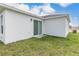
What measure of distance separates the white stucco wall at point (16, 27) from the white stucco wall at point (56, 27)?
0.55 m

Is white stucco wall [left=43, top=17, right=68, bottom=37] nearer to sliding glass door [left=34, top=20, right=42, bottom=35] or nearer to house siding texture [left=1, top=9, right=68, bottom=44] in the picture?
house siding texture [left=1, top=9, right=68, bottom=44]

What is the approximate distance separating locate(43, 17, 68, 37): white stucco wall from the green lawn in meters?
0.15

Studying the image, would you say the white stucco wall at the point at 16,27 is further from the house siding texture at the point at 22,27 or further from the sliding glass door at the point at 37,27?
the sliding glass door at the point at 37,27

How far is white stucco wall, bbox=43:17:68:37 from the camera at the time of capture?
4523 mm

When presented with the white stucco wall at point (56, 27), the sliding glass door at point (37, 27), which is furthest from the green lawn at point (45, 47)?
the sliding glass door at point (37, 27)

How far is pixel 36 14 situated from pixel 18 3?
62cm

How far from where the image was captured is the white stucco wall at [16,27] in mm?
4422

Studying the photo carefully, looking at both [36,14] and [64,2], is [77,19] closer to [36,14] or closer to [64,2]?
[64,2]

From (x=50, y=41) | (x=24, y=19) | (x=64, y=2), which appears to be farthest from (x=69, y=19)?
(x=24, y=19)

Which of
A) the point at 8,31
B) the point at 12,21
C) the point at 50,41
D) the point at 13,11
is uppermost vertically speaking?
the point at 13,11

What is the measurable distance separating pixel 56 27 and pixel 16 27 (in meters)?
1.19

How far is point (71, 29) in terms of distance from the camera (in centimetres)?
459

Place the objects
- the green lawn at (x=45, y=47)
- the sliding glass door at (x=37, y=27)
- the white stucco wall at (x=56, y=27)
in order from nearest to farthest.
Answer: the green lawn at (x=45, y=47) → the white stucco wall at (x=56, y=27) → the sliding glass door at (x=37, y=27)

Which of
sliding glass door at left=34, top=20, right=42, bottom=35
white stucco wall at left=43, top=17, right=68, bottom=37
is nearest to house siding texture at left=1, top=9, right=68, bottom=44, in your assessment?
white stucco wall at left=43, top=17, right=68, bottom=37
